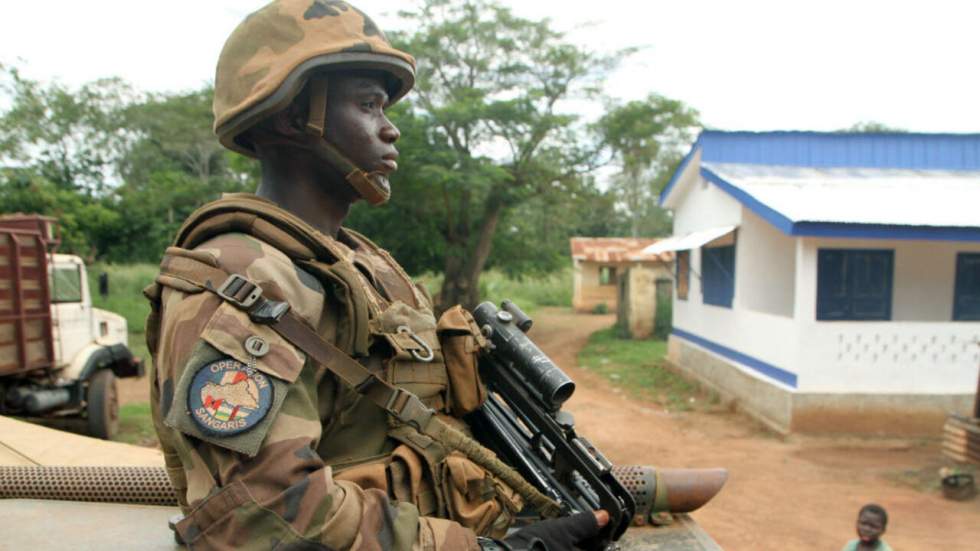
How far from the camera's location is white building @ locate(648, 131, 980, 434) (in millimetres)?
8516

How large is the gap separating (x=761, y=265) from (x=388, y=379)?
10266 millimetres

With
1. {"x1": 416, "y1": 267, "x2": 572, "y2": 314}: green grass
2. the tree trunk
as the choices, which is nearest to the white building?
the tree trunk

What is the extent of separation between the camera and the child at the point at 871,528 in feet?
13.1

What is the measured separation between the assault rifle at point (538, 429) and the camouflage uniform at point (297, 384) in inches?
6.9

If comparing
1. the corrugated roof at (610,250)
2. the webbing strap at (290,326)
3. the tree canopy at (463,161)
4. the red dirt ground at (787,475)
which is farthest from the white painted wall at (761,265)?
the corrugated roof at (610,250)

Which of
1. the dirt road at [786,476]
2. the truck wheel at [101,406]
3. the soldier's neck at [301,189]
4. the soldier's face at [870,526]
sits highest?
the soldier's neck at [301,189]

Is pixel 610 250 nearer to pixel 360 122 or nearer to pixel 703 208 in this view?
pixel 703 208

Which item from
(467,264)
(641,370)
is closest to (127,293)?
(467,264)

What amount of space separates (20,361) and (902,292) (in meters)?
11.4

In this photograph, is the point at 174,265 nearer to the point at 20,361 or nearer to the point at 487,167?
the point at 20,361

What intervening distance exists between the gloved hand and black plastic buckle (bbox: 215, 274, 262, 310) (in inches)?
26.7

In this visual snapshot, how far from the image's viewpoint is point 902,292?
10273mm

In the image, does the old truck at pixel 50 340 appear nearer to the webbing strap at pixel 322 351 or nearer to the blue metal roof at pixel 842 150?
the webbing strap at pixel 322 351

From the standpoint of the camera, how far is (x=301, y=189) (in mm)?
1725
